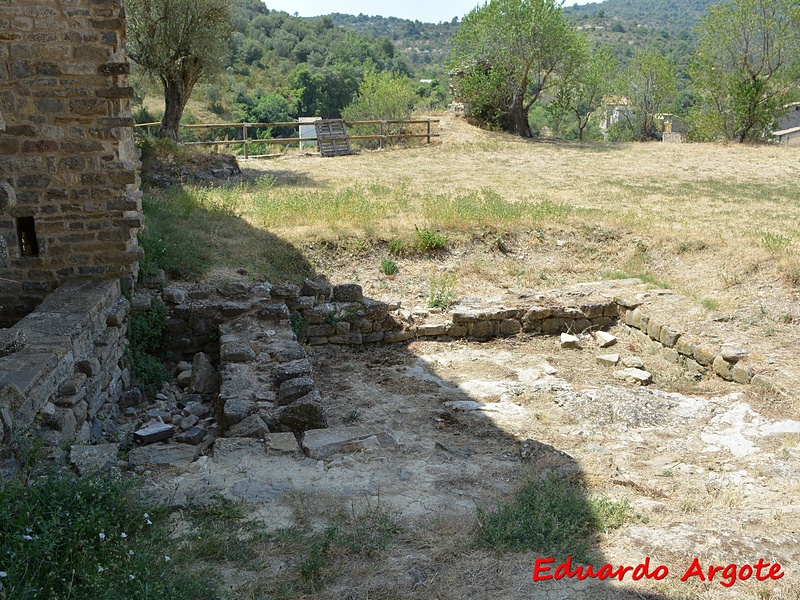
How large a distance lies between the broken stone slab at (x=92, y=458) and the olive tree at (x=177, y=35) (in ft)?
48.8

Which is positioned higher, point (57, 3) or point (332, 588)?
point (57, 3)

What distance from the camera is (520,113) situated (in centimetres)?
2614

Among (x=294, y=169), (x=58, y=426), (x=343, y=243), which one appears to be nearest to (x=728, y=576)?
(x=58, y=426)

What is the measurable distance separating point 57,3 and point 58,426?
160 inches

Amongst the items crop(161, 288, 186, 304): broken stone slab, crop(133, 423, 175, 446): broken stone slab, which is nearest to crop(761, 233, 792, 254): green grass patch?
crop(161, 288, 186, 304): broken stone slab

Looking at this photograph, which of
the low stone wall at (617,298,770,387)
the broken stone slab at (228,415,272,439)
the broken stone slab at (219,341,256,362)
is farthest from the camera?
the low stone wall at (617,298,770,387)

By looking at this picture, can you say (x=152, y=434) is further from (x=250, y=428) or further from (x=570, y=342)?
(x=570, y=342)

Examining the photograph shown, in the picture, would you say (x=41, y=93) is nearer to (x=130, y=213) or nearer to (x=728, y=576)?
(x=130, y=213)

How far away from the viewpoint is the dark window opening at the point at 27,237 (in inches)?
268

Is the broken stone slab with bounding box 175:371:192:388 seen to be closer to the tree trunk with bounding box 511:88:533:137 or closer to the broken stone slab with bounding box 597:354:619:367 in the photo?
the broken stone slab with bounding box 597:354:619:367

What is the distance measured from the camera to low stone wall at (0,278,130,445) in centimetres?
450

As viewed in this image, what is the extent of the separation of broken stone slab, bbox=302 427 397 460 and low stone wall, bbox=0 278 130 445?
65.8 inches

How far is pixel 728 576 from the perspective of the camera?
3.68 m

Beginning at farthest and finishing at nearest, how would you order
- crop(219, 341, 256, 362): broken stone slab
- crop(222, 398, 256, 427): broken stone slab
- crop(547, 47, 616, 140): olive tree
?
crop(547, 47, 616, 140): olive tree
crop(219, 341, 256, 362): broken stone slab
crop(222, 398, 256, 427): broken stone slab
